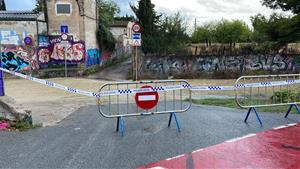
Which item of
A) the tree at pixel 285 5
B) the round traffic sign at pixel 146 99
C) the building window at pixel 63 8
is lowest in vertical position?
the round traffic sign at pixel 146 99

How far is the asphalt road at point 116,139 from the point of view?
451 centimetres

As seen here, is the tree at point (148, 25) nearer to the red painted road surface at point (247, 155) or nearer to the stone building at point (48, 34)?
the stone building at point (48, 34)

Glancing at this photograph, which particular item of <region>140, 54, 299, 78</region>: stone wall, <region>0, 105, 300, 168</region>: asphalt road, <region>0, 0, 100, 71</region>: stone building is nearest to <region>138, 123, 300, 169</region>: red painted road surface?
<region>0, 105, 300, 168</region>: asphalt road

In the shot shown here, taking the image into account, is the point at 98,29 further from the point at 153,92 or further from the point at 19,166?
the point at 19,166

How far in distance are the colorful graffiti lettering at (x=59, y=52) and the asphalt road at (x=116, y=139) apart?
15686 mm

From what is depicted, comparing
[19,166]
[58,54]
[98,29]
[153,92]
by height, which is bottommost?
[19,166]

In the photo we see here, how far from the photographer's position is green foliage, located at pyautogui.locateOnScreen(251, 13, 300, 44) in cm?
1738

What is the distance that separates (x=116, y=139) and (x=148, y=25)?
2175cm

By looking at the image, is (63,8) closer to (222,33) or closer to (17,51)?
(17,51)

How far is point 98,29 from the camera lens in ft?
89.1

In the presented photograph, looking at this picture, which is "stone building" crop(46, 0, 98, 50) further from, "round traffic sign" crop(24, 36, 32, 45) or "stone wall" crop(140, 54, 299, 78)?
"stone wall" crop(140, 54, 299, 78)

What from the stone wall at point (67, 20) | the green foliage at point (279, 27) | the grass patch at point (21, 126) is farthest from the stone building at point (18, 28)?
the grass patch at point (21, 126)

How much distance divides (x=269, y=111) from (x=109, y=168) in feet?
18.8

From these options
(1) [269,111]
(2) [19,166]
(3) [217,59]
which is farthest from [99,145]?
(3) [217,59]
